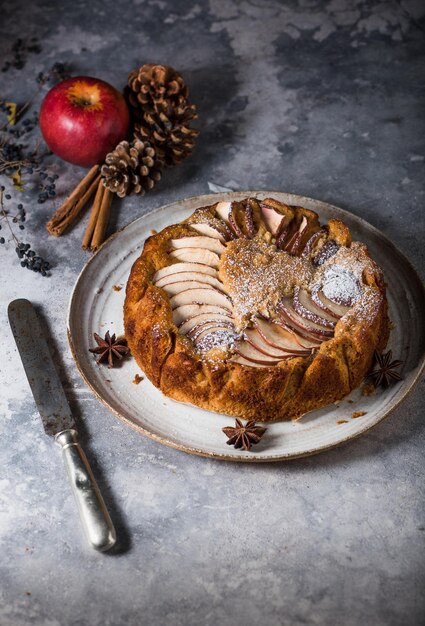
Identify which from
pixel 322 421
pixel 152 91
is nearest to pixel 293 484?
pixel 322 421

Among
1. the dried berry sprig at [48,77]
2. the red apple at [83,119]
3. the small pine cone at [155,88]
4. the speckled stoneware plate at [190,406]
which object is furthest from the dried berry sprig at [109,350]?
the dried berry sprig at [48,77]

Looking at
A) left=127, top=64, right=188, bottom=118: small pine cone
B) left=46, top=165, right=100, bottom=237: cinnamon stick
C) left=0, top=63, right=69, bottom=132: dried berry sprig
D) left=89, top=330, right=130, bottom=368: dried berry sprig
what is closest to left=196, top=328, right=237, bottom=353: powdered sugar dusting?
left=89, top=330, right=130, bottom=368: dried berry sprig

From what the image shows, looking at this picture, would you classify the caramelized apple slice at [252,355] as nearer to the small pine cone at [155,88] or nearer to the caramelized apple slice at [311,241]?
the caramelized apple slice at [311,241]

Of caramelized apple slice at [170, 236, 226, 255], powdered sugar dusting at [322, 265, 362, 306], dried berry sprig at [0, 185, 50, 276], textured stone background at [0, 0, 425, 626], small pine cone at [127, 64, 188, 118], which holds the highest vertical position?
small pine cone at [127, 64, 188, 118]

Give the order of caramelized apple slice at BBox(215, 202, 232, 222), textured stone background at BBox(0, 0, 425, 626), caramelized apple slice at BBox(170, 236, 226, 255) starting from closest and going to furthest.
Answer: textured stone background at BBox(0, 0, 425, 626)
caramelized apple slice at BBox(170, 236, 226, 255)
caramelized apple slice at BBox(215, 202, 232, 222)

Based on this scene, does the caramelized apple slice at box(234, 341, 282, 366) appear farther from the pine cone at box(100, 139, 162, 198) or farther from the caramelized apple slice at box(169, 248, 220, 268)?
the pine cone at box(100, 139, 162, 198)

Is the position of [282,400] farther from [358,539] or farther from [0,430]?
[0,430]

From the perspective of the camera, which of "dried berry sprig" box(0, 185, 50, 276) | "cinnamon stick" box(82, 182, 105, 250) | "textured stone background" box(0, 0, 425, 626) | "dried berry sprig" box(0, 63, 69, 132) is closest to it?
"textured stone background" box(0, 0, 425, 626)
